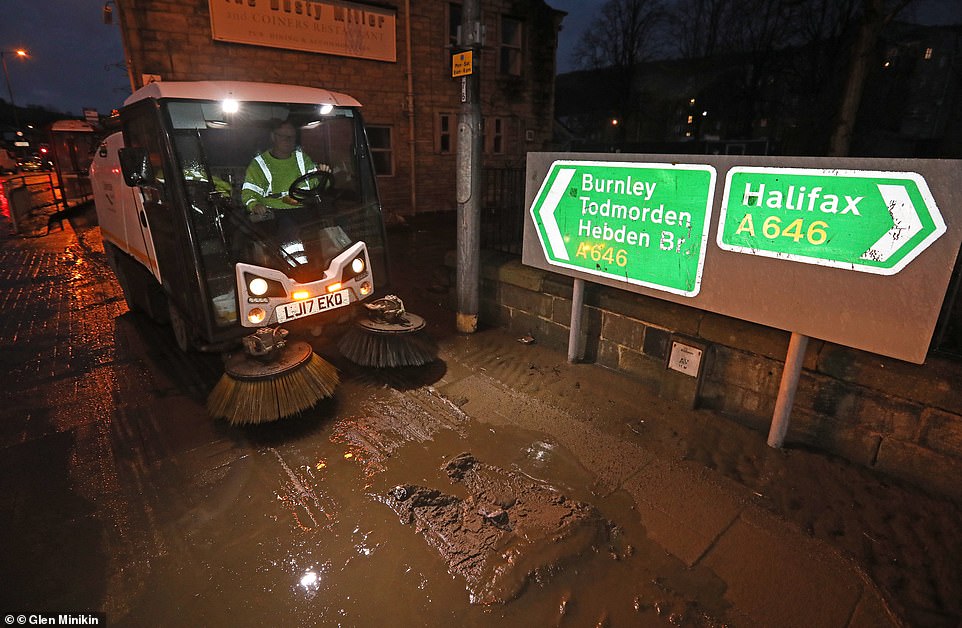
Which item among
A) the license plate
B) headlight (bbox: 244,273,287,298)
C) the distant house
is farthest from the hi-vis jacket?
the distant house

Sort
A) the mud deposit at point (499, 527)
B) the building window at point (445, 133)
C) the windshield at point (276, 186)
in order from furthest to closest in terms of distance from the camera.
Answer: the building window at point (445, 133) → the windshield at point (276, 186) → the mud deposit at point (499, 527)

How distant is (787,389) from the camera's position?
313 centimetres

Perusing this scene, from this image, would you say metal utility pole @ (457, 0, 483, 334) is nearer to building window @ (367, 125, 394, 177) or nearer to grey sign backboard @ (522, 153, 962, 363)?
grey sign backboard @ (522, 153, 962, 363)

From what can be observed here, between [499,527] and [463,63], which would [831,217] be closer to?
[499,527]

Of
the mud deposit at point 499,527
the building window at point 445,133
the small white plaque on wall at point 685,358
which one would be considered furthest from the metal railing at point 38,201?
the small white plaque on wall at point 685,358

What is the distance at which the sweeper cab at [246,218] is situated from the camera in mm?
3658

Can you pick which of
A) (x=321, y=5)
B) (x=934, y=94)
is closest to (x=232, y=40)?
(x=321, y=5)

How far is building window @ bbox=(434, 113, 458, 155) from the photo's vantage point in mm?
13442

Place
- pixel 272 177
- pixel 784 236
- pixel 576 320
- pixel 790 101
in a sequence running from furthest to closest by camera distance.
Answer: pixel 790 101
pixel 576 320
pixel 272 177
pixel 784 236

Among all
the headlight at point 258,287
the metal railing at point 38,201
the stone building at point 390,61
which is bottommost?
the metal railing at point 38,201

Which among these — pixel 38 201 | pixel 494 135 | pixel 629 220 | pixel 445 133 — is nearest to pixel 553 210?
pixel 629 220

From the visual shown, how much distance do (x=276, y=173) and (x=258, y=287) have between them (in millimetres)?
1155

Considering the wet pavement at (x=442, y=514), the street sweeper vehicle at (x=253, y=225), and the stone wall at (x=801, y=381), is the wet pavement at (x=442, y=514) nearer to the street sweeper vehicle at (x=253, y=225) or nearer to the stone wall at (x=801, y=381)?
the stone wall at (x=801, y=381)

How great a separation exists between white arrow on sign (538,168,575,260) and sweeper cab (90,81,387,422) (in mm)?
1627
